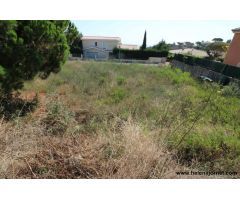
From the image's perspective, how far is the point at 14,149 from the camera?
3637 mm

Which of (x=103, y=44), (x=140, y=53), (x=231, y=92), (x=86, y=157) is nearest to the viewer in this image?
(x=86, y=157)

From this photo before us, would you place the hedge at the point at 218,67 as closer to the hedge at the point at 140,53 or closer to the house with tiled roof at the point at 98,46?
the hedge at the point at 140,53

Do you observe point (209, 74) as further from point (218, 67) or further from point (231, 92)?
point (231, 92)

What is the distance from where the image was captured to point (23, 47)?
6.64 meters

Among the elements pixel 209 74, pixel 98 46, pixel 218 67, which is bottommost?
pixel 98 46

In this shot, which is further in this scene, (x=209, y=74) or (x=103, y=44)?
(x=103, y=44)

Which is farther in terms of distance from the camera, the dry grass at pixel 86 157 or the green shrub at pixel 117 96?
the green shrub at pixel 117 96

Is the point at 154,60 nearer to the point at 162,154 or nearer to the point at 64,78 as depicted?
the point at 64,78

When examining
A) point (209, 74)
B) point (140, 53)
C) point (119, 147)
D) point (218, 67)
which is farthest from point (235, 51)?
point (140, 53)

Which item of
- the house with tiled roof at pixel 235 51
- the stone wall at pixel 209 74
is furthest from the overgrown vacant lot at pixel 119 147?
the house with tiled roof at pixel 235 51

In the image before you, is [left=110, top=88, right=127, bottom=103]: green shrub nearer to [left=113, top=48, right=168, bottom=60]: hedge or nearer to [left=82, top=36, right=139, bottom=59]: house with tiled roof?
[left=113, top=48, right=168, bottom=60]: hedge

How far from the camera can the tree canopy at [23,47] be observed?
6395 millimetres

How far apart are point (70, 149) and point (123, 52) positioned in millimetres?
36736

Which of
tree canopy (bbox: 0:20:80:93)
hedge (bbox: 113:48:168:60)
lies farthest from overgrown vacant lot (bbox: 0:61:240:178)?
hedge (bbox: 113:48:168:60)
